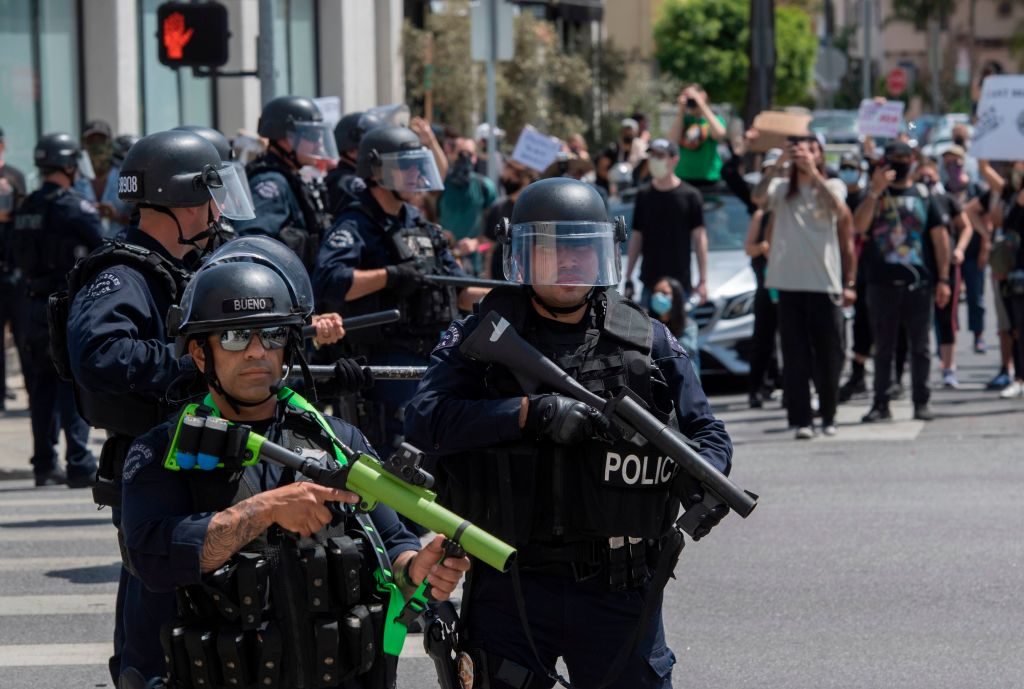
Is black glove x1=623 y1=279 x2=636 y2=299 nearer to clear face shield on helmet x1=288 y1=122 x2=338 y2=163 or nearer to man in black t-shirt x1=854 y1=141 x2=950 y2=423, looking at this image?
man in black t-shirt x1=854 y1=141 x2=950 y2=423

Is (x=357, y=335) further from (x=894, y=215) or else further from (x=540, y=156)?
(x=540, y=156)

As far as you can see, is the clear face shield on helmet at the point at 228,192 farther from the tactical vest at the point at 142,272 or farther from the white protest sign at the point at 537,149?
the white protest sign at the point at 537,149

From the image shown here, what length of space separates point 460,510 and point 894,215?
8503 millimetres

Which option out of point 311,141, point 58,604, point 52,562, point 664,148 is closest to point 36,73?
point 664,148

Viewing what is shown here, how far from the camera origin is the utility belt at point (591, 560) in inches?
178

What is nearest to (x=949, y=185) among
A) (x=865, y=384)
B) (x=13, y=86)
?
(x=865, y=384)

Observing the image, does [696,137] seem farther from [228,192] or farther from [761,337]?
[228,192]

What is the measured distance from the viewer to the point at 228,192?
616 centimetres

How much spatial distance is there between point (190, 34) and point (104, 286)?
8.18 m

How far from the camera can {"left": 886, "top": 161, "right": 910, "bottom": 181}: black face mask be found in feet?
41.4

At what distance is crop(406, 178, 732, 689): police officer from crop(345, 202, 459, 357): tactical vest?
3.47 metres

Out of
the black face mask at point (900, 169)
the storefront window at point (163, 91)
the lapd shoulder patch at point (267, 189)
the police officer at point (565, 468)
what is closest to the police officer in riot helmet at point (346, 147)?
the lapd shoulder patch at point (267, 189)

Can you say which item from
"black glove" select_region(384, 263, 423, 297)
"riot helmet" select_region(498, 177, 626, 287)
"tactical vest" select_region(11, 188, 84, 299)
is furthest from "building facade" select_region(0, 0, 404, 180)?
"riot helmet" select_region(498, 177, 626, 287)

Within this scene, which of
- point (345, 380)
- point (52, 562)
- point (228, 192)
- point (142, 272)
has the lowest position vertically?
point (52, 562)
